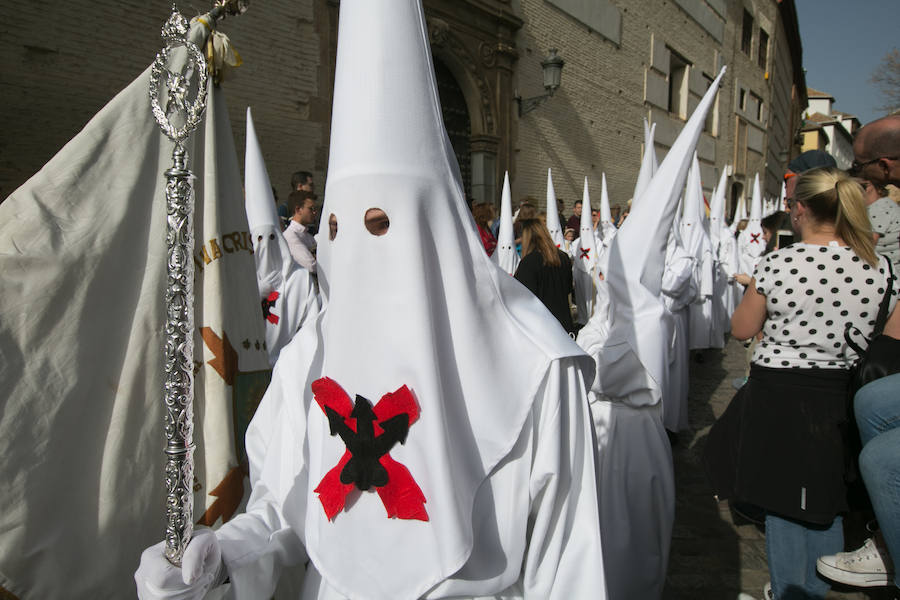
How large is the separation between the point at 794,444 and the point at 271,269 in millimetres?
3351

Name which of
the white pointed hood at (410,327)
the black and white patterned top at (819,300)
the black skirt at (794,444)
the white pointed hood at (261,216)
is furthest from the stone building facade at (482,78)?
the black skirt at (794,444)

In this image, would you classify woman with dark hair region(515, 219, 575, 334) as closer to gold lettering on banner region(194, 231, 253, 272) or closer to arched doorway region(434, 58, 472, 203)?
gold lettering on banner region(194, 231, 253, 272)

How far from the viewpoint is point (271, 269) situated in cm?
403

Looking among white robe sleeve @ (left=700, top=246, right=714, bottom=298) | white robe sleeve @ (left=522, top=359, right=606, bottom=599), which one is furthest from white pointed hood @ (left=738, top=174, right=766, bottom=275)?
white robe sleeve @ (left=522, top=359, right=606, bottom=599)

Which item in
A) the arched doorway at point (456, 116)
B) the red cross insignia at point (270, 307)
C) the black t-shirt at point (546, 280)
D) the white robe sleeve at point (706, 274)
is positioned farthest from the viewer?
the arched doorway at point (456, 116)

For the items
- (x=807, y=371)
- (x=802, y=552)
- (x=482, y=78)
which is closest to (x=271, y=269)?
(x=807, y=371)

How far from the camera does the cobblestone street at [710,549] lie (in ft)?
9.15

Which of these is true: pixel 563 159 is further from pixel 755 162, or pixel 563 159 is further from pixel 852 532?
pixel 755 162

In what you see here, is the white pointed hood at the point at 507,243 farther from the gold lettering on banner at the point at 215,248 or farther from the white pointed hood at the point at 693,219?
the gold lettering on banner at the point at 215,248

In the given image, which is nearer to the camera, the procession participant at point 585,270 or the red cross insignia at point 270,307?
the red cross insignia at point 270,307

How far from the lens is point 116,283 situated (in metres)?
1.63

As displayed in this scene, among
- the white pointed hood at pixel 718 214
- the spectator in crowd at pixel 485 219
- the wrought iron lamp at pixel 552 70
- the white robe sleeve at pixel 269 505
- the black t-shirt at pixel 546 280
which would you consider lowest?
the white robe sleeve at pixel 269 505

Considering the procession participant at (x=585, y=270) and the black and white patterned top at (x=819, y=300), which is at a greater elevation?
the procession participant at (x=585, y=270)

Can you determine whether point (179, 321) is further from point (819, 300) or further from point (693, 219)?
point (693, 219)
